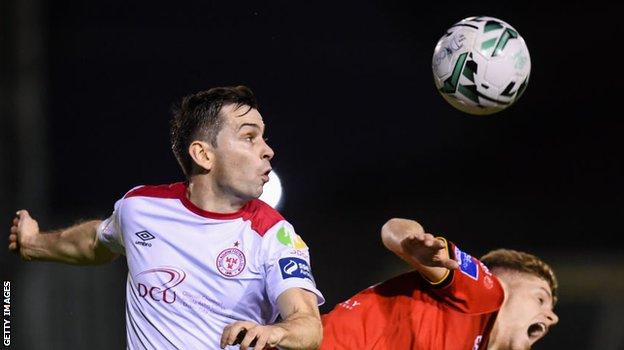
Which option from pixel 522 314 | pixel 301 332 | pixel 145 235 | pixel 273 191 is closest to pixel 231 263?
pixel 145 235

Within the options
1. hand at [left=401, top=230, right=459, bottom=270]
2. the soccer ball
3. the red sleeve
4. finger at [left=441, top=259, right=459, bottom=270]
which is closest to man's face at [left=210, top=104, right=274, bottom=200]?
hand at [left=401, top=230, right=459, bottom=270]

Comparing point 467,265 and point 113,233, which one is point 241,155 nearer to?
point 113,233

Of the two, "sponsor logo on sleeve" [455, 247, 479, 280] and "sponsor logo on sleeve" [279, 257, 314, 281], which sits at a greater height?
"sponsor logo on sleeve" [279, 257, 314, 281]

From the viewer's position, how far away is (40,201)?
20.3ft

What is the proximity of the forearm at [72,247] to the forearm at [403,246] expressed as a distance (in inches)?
39.8

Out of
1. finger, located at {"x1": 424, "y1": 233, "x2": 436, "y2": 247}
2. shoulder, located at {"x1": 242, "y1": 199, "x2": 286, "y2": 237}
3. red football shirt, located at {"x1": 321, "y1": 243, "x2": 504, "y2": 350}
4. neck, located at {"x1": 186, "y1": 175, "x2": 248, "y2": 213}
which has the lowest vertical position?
red football shirt, located at {"x1": 321, "y1": 243, "x2": 504, "y2": 350}

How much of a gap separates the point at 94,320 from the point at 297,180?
5.29 feet

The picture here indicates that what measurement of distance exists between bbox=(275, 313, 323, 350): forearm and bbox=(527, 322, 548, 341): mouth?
1272 millimetres

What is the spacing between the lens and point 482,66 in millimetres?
4066

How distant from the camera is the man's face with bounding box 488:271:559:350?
12.7 feet

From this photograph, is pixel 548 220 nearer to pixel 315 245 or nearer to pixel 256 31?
pixel 315 245

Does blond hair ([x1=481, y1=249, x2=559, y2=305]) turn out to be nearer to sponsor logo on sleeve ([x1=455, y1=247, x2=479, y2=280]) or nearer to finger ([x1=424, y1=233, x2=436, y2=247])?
sponsor logo on sleeve ([x1=455, y1=247, x2=479, y2=280])

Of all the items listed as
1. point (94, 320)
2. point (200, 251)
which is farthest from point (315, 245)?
point (200, 251)

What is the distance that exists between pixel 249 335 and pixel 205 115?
1093 mm
